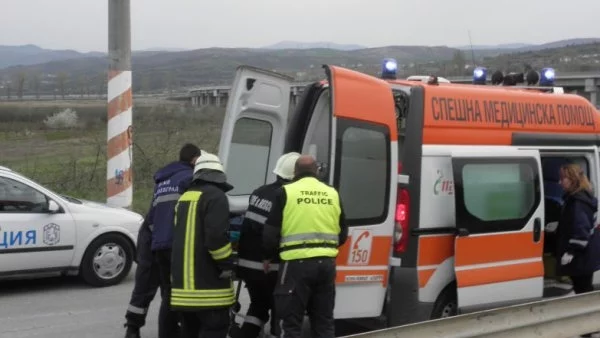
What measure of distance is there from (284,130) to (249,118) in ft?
1.20

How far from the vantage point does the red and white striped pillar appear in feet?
37.0

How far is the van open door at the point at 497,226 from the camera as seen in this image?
618 cm

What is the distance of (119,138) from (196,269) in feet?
20.4

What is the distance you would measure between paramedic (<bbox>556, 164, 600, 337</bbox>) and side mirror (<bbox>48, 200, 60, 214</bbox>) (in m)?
5.23

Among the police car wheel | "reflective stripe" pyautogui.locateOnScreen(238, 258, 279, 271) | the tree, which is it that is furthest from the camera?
the tree

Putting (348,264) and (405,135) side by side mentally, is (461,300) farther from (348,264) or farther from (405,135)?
(405,135)

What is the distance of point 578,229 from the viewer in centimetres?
697

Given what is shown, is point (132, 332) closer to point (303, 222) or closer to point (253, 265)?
point (253, 265)

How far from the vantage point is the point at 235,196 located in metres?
7.36

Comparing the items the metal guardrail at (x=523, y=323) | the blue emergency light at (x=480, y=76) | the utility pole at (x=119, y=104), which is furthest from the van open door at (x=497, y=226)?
the utility pole at (x=119, y=104)

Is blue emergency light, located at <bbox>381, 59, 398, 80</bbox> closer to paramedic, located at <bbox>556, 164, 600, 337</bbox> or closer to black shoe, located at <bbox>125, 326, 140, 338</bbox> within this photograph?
paramedic, located at <bbox>556, 164, 600, 337</bbox>

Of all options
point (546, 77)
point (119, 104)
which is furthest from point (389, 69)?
point (119, 104)

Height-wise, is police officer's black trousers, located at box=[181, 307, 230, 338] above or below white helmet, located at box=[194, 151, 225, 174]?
below

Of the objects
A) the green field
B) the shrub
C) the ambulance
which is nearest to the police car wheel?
the ambulance
